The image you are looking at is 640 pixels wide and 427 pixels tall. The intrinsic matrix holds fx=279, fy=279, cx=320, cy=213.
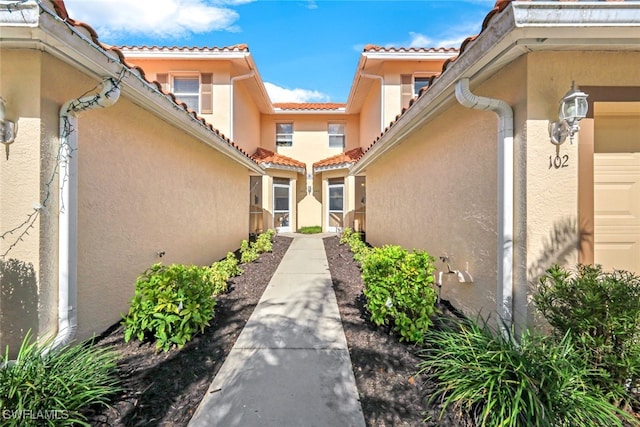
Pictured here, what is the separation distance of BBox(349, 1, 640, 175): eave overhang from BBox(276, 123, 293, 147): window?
45.6 ft

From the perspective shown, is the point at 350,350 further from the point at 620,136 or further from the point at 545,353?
the point at 620,136

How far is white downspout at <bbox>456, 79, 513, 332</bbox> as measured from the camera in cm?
307


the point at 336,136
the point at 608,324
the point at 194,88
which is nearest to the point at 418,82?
the point at 336,136

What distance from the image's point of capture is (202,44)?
11180 mm

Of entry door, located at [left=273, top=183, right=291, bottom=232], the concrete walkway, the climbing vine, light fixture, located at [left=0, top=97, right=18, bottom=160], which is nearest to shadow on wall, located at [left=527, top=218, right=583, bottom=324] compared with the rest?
the concrete walkway

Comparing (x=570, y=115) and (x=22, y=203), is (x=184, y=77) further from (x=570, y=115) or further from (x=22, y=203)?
(x=570, y=115)

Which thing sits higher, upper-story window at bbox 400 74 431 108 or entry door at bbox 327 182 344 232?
upper-story window at bbox 400 74 431 108

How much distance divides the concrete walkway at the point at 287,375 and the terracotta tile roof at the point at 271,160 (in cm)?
958

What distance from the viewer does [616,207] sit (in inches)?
123

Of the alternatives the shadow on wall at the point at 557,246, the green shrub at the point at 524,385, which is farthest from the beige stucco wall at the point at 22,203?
the shadow on wall at the point at 557,246

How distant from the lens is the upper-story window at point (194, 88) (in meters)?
11.6

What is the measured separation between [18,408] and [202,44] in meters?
12.6

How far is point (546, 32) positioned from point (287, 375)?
4.15 meters

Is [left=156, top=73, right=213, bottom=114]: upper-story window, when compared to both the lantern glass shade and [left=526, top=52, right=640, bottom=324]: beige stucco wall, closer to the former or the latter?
[left=526, top=52, right=640, bottom=324]: beige stucco wall
